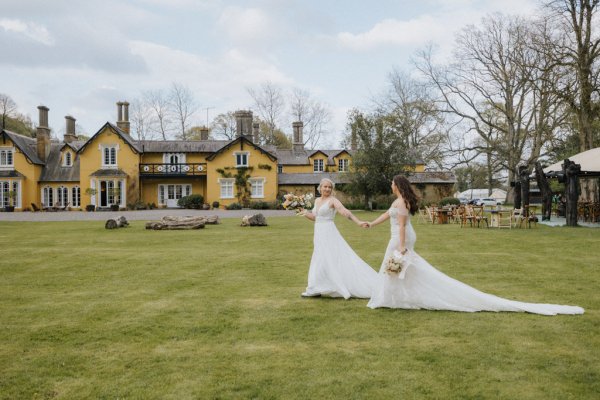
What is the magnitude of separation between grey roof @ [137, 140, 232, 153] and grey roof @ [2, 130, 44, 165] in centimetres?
897

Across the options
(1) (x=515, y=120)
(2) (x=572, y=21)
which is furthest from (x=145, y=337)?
(1) (x=515, y=120)

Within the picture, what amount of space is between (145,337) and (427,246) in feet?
33.6

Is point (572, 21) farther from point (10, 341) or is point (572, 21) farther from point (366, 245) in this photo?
point (10, 341)

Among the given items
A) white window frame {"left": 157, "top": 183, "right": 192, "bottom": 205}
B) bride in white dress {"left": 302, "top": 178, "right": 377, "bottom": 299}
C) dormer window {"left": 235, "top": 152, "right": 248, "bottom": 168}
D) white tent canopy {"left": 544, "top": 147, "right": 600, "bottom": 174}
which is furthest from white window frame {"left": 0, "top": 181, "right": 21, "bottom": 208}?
bride in white dress {"left": 302, "top": 178, "right": 377, "bottom": 299}

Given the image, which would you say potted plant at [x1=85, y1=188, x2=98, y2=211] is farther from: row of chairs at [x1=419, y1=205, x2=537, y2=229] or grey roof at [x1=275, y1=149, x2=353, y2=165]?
row of chairs at [x1=419, y1=205, x2=537, y2=229]

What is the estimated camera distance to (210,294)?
7801 mm

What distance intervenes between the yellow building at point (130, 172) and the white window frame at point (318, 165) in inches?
137

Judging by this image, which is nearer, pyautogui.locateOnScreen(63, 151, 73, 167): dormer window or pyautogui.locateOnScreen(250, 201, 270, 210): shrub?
pyautogui.locateOnScreen(250, 201, 270, 210): shrub

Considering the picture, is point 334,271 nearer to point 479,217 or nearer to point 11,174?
point 479,217

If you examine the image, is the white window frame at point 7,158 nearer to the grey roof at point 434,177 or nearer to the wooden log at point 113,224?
the wooden log at point 113,224

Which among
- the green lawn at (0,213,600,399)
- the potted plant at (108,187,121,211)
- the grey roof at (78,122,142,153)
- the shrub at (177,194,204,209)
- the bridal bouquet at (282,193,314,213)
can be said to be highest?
the grey roof at (78,122,142,153)

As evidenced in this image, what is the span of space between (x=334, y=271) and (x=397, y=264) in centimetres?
120

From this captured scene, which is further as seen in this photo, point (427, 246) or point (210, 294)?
point (427, 246)

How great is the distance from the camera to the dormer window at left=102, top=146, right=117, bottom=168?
4409cm
